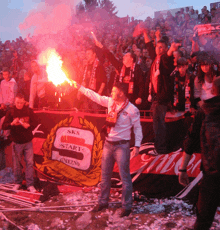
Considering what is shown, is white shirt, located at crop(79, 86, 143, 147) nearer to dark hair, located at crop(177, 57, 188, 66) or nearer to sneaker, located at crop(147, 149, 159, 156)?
sneaker, located at crop(147, 149, 159, 156)

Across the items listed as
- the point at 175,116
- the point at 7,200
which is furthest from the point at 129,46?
the point at 7,200

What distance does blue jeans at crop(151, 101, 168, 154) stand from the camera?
483cm

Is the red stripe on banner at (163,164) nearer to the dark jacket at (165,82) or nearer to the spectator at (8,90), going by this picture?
the dark jacket at (165,82)

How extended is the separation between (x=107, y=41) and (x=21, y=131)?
Answer: 5379mm

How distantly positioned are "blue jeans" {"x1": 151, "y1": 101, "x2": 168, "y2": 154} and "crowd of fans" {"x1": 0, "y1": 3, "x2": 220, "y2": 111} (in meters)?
1.79

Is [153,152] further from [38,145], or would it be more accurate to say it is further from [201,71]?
[38,145]

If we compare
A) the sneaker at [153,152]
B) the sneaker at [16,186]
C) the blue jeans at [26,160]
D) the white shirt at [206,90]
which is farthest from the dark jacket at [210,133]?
the sneaker at [16,186]

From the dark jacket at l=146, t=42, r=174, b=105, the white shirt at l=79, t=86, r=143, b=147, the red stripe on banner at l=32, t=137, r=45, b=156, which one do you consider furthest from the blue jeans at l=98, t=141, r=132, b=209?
the red stripe on banner at l=32, t=137, r=45, b=156

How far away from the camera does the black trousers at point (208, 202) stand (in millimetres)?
2291

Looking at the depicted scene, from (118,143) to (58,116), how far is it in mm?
2515

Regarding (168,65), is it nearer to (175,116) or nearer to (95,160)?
(175,116)

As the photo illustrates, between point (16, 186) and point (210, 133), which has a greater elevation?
point (210, 133)

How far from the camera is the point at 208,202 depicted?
2.30m

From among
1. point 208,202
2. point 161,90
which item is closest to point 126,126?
point 161,90
